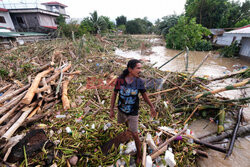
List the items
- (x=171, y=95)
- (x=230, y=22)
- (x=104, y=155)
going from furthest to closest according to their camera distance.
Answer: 1. (x=230, y=22)
2. (x=171, y=95)
3. (x=104, y=155)

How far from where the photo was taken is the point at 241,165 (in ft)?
7.09

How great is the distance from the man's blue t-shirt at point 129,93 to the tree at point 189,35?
13.6 m

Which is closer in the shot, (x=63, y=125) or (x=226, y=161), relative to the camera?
(x=226, y=161)

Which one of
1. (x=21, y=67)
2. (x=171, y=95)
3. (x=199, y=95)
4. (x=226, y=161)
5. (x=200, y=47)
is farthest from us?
(x=200, y=47)

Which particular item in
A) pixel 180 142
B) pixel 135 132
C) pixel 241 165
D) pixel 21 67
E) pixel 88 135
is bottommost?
pixel 241 165

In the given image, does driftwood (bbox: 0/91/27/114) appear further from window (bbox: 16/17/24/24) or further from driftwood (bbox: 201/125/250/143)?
window (bbox: 16/17/24/24)

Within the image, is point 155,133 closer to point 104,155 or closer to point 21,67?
point 104,155

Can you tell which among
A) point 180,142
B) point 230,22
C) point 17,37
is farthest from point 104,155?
point 230,22

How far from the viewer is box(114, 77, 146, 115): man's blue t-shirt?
5.87 feet

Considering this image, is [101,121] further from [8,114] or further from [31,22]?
[31,22]

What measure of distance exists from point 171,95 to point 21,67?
594 centimetres

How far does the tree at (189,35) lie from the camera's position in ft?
43.5

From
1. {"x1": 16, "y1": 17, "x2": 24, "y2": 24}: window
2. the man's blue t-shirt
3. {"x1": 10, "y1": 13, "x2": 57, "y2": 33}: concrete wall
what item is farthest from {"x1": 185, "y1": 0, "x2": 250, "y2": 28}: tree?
{"x1": 16, "y1": 17, "x2": 24, "y2": 24}: window

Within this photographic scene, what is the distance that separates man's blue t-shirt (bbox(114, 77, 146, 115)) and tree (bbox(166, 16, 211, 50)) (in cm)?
1357
